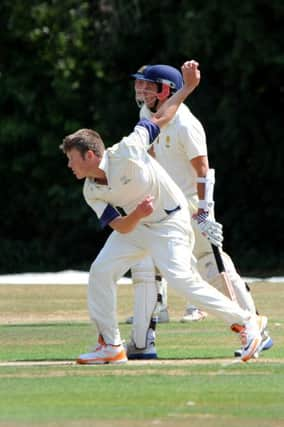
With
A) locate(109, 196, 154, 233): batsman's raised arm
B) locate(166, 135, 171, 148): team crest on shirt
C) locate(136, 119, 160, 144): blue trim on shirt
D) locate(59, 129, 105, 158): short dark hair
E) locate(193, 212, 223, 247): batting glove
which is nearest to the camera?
locate(109, 196, 154, 233): batsman's raised arm

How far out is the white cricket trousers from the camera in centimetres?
1022

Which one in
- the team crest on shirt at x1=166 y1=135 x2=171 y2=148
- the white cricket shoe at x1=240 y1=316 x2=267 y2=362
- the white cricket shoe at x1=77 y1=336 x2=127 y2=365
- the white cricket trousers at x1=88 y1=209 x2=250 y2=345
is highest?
the team crest on shirt at x1=166 y1=135 x2=171 y2=148

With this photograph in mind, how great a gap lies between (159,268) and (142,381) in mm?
1148

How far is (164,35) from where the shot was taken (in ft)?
100

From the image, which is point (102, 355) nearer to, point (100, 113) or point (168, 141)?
point (168, 141)

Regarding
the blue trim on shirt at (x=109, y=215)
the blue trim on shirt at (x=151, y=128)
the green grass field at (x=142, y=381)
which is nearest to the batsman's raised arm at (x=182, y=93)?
the blue trim on shirt at (x=151, y=128)

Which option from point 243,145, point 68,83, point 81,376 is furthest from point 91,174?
point 68,83

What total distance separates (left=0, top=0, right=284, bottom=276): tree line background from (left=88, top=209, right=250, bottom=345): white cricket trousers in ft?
56.9

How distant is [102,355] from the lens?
34.4ft

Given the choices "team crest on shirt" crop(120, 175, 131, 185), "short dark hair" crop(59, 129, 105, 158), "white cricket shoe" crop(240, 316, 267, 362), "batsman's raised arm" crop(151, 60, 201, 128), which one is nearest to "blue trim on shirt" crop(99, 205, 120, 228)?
"team crest on shirt" crop(120, 175, 131, 185)

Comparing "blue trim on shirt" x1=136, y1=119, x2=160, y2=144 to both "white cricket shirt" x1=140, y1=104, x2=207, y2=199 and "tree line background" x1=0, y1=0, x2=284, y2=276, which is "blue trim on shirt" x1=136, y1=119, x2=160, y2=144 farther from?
"tree line background" x1=0, y1=0, x2=284, y2=276

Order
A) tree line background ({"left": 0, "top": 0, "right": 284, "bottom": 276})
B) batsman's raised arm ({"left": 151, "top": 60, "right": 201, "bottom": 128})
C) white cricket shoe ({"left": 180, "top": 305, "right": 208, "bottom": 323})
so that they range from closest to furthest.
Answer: batsman's raised arm ({"left": 151, "top": 60, "right": 201, "bottom": 128}), white cricket shoe ({"left": 180, "top": 305, "right": 208, "bottom": 323}), tree line background ({"left": 0, "top": 0, "right": 284, "bottom": 276})

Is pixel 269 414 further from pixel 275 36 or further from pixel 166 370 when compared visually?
pixel 275 36

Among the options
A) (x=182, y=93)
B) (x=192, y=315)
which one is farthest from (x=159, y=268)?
(x=192, y=315)
